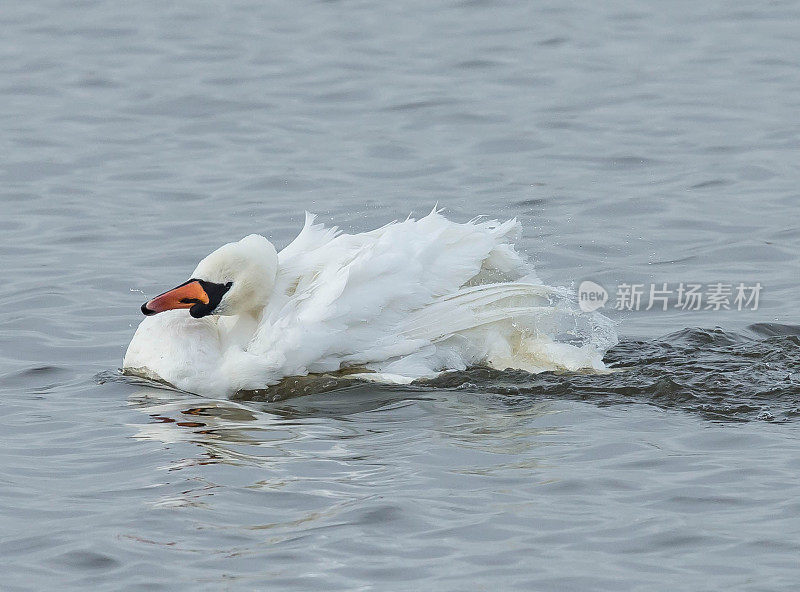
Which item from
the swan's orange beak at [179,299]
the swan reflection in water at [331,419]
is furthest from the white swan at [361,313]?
the swan reflection in water at [331,419]

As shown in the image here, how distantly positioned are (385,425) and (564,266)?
3.71 metres

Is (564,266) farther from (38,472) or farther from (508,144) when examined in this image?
(38,472)

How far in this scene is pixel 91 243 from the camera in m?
12.2

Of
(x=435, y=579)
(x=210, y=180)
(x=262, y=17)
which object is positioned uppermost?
(x=262, y=17)

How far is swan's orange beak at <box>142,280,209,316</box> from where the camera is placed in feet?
28.6

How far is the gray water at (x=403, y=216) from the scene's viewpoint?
6.56 meters

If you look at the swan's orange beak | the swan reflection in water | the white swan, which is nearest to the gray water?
the swan reflection in water

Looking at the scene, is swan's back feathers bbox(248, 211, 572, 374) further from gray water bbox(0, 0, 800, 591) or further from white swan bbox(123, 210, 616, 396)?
gray water bbox(0, 0, 800, 591)

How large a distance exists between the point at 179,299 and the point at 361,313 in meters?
1.07

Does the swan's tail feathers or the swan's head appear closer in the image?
the swan's tail feathers

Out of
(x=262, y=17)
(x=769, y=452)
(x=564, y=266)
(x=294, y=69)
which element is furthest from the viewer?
(x=262, y=17)

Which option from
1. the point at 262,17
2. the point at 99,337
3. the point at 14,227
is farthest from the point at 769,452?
the point at 262,17

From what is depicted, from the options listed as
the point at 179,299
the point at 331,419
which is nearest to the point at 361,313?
the point at 331,419

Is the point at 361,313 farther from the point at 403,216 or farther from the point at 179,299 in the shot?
the point at 403,216
